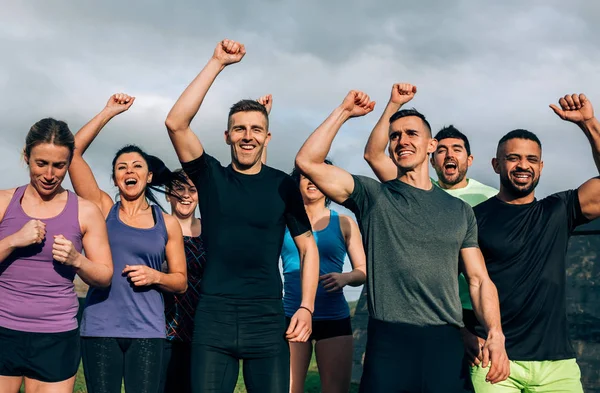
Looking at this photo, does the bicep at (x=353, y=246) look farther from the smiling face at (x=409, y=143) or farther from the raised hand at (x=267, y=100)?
the smiling face at (x=409, y=143)

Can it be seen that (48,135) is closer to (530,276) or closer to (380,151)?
(380,151)

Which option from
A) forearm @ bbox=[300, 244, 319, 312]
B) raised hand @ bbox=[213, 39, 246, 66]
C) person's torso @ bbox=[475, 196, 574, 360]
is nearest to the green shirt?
person's torso @ bbox=[475, 196, 574, 360]

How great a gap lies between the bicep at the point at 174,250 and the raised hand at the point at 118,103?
1.15 meters

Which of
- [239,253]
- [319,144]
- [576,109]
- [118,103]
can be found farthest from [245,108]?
[576,109]

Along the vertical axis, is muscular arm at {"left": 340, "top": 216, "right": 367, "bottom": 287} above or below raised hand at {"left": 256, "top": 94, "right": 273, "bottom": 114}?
below

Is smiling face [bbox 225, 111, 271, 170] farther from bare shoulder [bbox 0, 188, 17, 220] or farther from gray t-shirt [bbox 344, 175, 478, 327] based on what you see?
bare shoulder [bbox 0, 188, 17, 220]

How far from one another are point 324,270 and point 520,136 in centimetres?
208

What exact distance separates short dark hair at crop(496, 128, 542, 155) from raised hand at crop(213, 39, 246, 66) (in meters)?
2.02

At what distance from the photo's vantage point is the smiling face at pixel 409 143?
4348 millimetres

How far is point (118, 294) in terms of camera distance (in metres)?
4.76

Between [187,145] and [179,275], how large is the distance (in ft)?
3.57

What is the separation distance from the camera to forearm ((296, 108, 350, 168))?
13.7 ft

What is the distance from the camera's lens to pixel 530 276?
452 cm

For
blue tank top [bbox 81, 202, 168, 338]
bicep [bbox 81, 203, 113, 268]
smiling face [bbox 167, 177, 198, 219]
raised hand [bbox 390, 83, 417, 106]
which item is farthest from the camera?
smiling face [bbox 167, 177, 198, 219]
